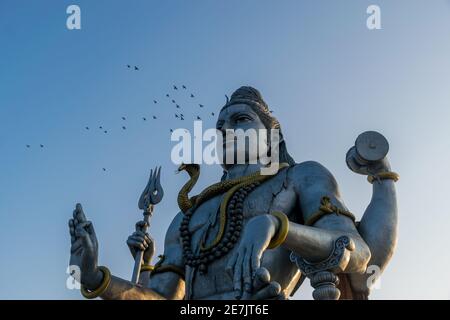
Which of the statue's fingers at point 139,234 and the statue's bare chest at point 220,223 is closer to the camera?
the statue's bare chest at point 220,223

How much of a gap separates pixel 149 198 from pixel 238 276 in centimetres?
306

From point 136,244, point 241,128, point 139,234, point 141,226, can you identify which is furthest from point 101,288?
point 241,128

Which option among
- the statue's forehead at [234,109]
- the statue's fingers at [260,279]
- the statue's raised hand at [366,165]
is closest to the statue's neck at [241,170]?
the statue's forehead at [234,109]

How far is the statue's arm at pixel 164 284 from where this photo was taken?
9.32 metres

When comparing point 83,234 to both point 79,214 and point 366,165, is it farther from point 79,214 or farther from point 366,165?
point 366,165

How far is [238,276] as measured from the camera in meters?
7.86

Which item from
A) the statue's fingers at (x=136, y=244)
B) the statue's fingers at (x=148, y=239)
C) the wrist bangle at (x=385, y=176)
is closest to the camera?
the wrist bangle at (x=385, y=176)

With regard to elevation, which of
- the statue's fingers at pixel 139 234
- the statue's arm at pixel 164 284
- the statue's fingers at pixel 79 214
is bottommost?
the statue's arm at pixel 164 284

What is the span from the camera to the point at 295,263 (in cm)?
911

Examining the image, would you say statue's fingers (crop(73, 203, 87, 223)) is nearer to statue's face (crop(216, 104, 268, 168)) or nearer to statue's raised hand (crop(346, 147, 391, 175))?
statue's face (crop(216, 104, 268, 168))

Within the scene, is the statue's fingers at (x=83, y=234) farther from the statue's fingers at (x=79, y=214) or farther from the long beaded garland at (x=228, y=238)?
the long beaded garland at (x=228, y=238)

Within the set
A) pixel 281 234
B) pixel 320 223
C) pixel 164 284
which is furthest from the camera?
pixel 164 284

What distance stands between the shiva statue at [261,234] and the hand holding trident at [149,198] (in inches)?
4.8
